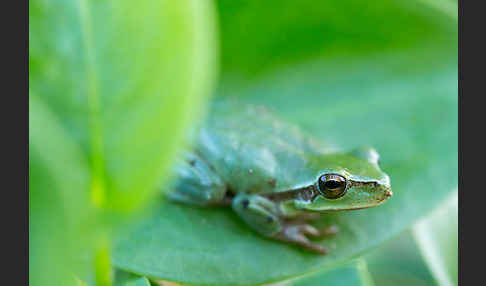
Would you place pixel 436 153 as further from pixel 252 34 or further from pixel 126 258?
pixel 126 258

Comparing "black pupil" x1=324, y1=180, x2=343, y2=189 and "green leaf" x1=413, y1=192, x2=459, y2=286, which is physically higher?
"black pupil" x1=324, y1=180, x2=343, y2=189

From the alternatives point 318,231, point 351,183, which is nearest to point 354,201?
point 351,183

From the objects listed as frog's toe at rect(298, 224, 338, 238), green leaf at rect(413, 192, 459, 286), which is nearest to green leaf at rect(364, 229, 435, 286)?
green leaf at rect(413, 192, 459, 286)

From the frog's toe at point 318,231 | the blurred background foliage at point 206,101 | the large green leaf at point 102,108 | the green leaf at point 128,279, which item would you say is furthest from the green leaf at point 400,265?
the large green leaf at point 102,108

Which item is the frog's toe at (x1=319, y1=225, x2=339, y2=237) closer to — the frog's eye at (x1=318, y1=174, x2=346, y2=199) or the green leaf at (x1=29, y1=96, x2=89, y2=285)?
the frog's eye at (x1=318, y1=174, x2=346, y2=199)

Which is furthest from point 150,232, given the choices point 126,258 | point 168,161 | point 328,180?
point 168,161

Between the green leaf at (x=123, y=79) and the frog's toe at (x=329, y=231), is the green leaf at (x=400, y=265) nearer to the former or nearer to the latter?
the frog's toe at (x=329, y=231)

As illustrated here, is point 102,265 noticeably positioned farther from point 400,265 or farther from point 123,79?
point 400,265
